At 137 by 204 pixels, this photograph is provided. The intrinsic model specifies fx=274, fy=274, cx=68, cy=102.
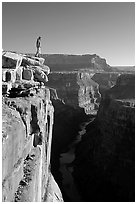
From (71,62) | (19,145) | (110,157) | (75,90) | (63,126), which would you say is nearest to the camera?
(19,145)

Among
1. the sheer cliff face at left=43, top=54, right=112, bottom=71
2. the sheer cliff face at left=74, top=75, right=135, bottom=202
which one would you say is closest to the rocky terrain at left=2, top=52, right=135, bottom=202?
the sheer cliff face at left=74, top=75, right=135, bottom=202

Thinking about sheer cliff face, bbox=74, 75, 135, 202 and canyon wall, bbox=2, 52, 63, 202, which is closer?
canyon wall, bbox=2, 52, 63, 202

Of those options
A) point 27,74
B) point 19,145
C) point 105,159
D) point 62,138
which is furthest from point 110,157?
point 19,145

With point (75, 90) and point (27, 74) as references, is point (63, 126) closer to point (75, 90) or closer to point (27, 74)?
point (75, 90)

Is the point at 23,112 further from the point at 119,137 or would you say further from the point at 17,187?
the point at 119,137

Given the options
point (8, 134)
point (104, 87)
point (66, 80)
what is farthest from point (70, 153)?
point (104, 87)

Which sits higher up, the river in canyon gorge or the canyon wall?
the canyon wall

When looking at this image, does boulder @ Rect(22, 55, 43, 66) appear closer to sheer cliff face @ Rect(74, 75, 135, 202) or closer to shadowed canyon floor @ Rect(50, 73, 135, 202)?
shadowed canyon floor @ Rect(50, 73, 135, 202)

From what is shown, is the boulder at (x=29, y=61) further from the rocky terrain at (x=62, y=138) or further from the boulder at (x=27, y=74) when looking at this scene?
the boulder at (x=27, y=74)

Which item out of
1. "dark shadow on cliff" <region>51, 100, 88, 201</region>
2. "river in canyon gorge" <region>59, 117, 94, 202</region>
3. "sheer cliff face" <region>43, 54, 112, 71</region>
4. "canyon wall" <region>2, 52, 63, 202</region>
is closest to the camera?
"canyon wall" <region>2, 52, 63, 202</region>
